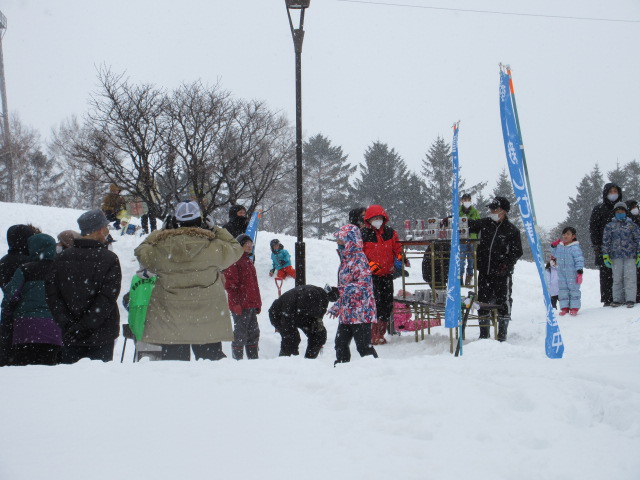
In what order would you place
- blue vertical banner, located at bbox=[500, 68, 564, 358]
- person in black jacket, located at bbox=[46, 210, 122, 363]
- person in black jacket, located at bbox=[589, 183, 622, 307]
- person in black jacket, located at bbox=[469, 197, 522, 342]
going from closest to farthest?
person in black jacket, located at bbox=[46, 210, 122, 363] → blue vertical banner, located at bbox=[500, 68, 564, 358] → person in black jacket, located at bbox=[469, 197, 522, 342] → person in black jacket, located at bbox=[589, 183, 622, 307]

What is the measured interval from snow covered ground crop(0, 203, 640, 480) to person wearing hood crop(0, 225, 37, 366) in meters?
1.09

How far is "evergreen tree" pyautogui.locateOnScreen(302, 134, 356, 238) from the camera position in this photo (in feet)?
149

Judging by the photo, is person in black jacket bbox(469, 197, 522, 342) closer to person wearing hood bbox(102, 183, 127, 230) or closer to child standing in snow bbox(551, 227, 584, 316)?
child standing in snow bbox(551, 227, 584, 316)

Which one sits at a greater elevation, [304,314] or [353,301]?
[353,301]

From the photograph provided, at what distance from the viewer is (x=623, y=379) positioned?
3.61 m

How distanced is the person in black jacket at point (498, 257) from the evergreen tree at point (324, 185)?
36312mm

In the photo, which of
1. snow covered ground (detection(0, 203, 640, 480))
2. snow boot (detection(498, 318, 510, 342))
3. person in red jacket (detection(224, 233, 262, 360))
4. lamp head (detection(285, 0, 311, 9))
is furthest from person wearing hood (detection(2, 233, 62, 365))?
lamp head (detection(285, 0, 311, 9))

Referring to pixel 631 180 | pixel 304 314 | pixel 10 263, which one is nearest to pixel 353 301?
pixel 304 314

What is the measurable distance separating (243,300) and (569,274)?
570 cm

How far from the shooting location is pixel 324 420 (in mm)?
3066

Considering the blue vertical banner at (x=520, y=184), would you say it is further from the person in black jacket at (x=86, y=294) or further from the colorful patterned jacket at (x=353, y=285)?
the person in black jacket at (x=86, y=294)

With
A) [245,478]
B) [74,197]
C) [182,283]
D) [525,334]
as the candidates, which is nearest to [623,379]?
[245,478]

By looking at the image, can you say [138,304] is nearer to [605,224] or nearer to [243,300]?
[243,300]

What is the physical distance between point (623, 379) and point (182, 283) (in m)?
3.25
